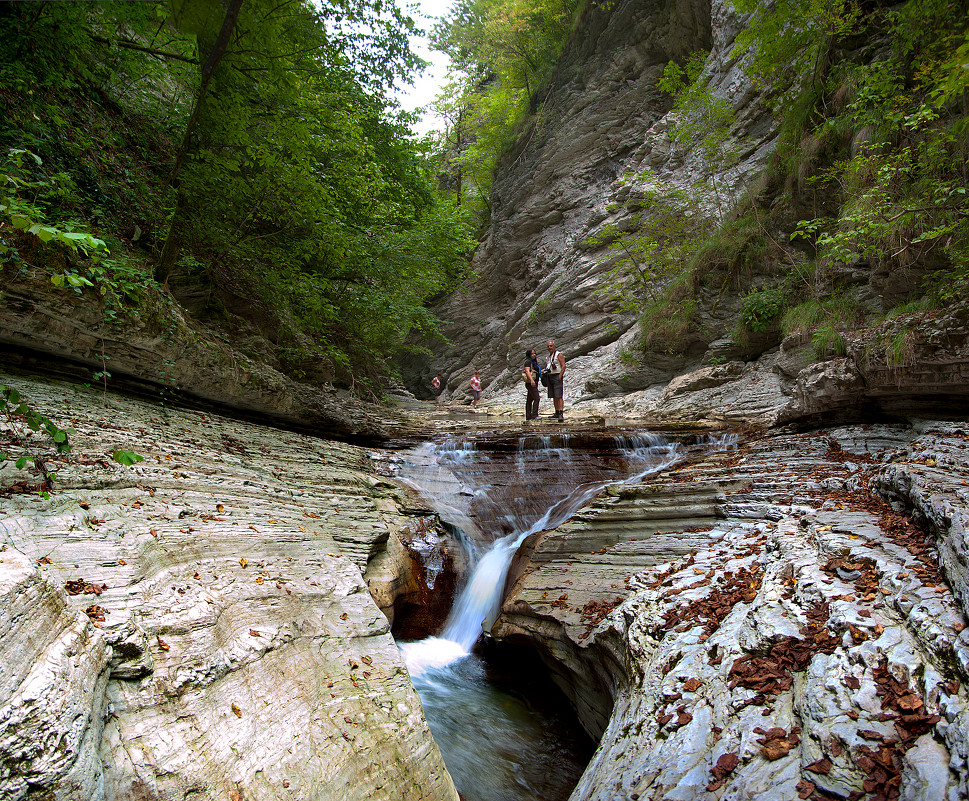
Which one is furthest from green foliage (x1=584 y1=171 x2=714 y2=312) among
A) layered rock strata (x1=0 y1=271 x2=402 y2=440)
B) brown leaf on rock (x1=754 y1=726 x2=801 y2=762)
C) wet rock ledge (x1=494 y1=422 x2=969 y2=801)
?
brown leaf on rock (x1=754 y1=726 x2=801 y2=762)

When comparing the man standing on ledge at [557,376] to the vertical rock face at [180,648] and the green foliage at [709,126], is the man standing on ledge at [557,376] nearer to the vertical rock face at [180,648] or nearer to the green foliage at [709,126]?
the green foliage at [709,126]

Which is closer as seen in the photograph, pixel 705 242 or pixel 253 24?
pixel 253 24

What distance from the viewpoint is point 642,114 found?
893 inches

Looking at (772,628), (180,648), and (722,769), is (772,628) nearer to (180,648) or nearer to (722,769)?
(722,769)

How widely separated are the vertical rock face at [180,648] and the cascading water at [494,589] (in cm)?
122

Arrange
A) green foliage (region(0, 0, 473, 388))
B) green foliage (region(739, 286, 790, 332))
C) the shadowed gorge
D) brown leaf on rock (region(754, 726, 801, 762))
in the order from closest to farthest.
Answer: brown leaf on rock (region(754, 726, 801, 762))
the shadowed gorge
green foliage (region(0, 0, 473, 388))
green foliage (region(739, 286, 790, 332))

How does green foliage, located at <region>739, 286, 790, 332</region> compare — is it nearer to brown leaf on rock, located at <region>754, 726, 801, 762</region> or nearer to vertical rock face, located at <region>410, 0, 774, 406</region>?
vertical rock face, located at <region>410, 0, 774, 406</region>

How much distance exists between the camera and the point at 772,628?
321 cm

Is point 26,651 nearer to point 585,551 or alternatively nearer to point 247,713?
point 247,713

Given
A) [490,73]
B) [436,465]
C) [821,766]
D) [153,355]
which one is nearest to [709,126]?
[436,465]

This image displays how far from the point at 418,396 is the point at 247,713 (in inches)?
1230

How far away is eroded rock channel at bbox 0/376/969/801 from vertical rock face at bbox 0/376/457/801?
0.05 feet

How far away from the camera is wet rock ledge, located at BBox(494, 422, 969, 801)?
2.23m

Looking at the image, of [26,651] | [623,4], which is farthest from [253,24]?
[623,4]
